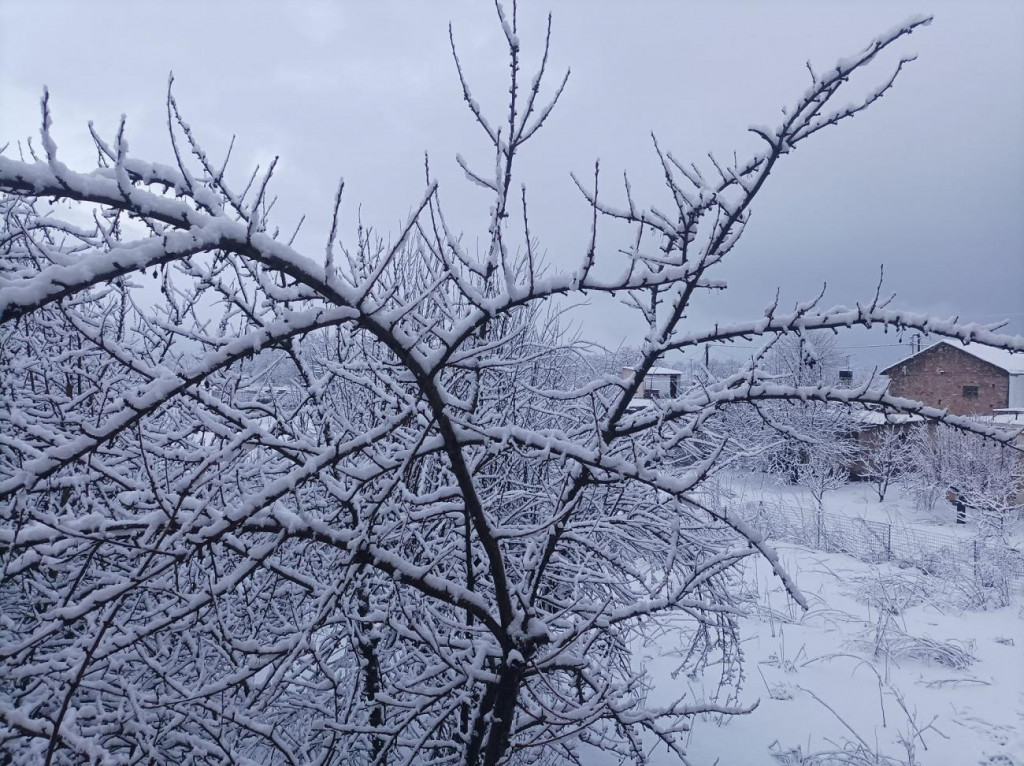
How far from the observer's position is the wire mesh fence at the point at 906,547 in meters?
11.9

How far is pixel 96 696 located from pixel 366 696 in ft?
5.34

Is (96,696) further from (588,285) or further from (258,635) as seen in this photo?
(588,285)

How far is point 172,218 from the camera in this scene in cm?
142

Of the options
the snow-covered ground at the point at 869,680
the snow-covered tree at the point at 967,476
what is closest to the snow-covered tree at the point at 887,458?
the snow-covered tree at the point at 967,476

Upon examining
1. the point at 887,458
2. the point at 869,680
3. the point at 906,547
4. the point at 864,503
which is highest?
the point at 887,458

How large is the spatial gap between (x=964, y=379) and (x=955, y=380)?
0.35 m

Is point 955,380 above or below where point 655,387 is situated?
above

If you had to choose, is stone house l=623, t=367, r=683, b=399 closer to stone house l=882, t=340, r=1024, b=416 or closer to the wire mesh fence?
the wire mesh fence

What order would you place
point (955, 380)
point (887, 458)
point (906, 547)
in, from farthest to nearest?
point (955, 380), point (887, 458), point (906, 547)

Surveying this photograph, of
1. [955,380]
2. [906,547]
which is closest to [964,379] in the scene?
[955,380]

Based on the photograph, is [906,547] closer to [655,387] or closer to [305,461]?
[655,387]

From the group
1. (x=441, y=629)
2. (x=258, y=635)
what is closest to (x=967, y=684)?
(x=441, y=629)

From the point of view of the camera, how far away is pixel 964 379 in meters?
27.0

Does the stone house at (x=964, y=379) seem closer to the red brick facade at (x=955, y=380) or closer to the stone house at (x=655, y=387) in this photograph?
the red brick facade at (x=955, y=380)
